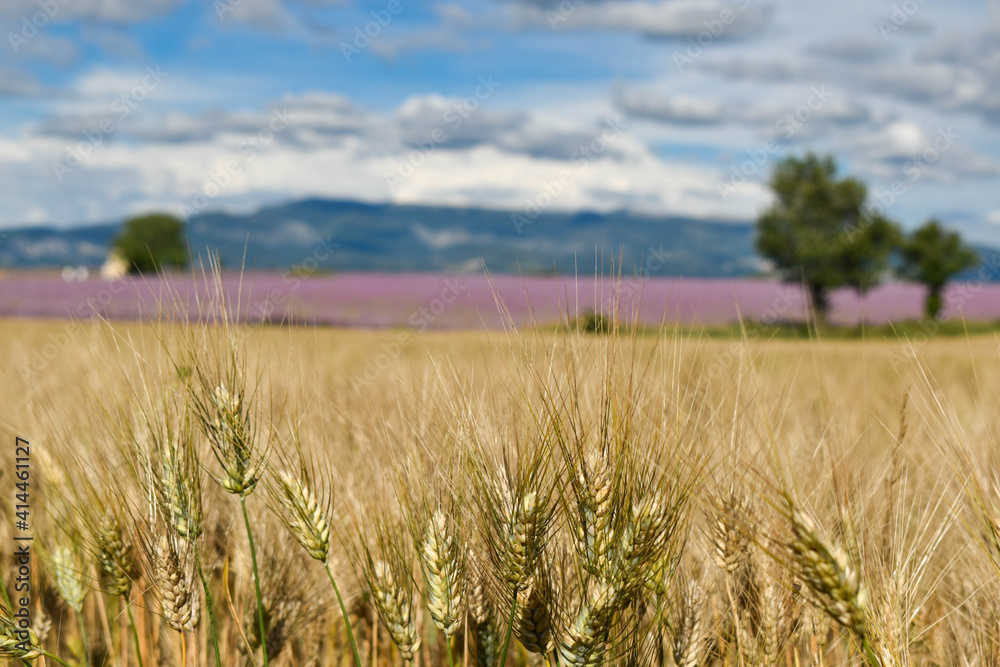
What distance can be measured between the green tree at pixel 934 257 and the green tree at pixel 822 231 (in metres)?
3.01

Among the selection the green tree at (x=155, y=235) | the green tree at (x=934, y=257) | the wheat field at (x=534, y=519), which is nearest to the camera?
the wheat field at (x=534, y=519)

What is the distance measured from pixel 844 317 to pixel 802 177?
8.60 meters

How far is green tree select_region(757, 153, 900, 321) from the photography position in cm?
3119

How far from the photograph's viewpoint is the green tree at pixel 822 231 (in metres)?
31.2

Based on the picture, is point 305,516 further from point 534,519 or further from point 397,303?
point 397,303

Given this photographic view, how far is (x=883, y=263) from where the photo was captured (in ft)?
104

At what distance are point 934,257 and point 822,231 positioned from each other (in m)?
6.36

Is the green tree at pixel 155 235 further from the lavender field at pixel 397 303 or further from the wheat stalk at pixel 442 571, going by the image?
the wheat stalk at pixel 442 571

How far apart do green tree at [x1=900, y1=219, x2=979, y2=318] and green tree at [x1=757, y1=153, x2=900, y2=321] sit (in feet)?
9.89

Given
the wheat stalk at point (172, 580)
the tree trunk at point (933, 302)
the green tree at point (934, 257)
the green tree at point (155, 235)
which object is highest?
the green tree at point (155, 235)

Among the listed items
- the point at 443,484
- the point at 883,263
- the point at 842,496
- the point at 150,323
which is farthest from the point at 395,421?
the point at 883,263

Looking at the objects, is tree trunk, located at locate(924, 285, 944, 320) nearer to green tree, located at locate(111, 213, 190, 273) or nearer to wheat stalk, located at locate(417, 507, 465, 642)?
wheat stalk, located at locate(417, 507, 465, 642)

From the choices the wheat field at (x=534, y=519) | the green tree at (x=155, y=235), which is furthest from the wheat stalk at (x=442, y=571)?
the green tree at (x=155, y=235)

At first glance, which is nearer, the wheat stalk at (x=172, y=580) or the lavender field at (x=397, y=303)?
the wheat stalk at (x=172, y=580)
